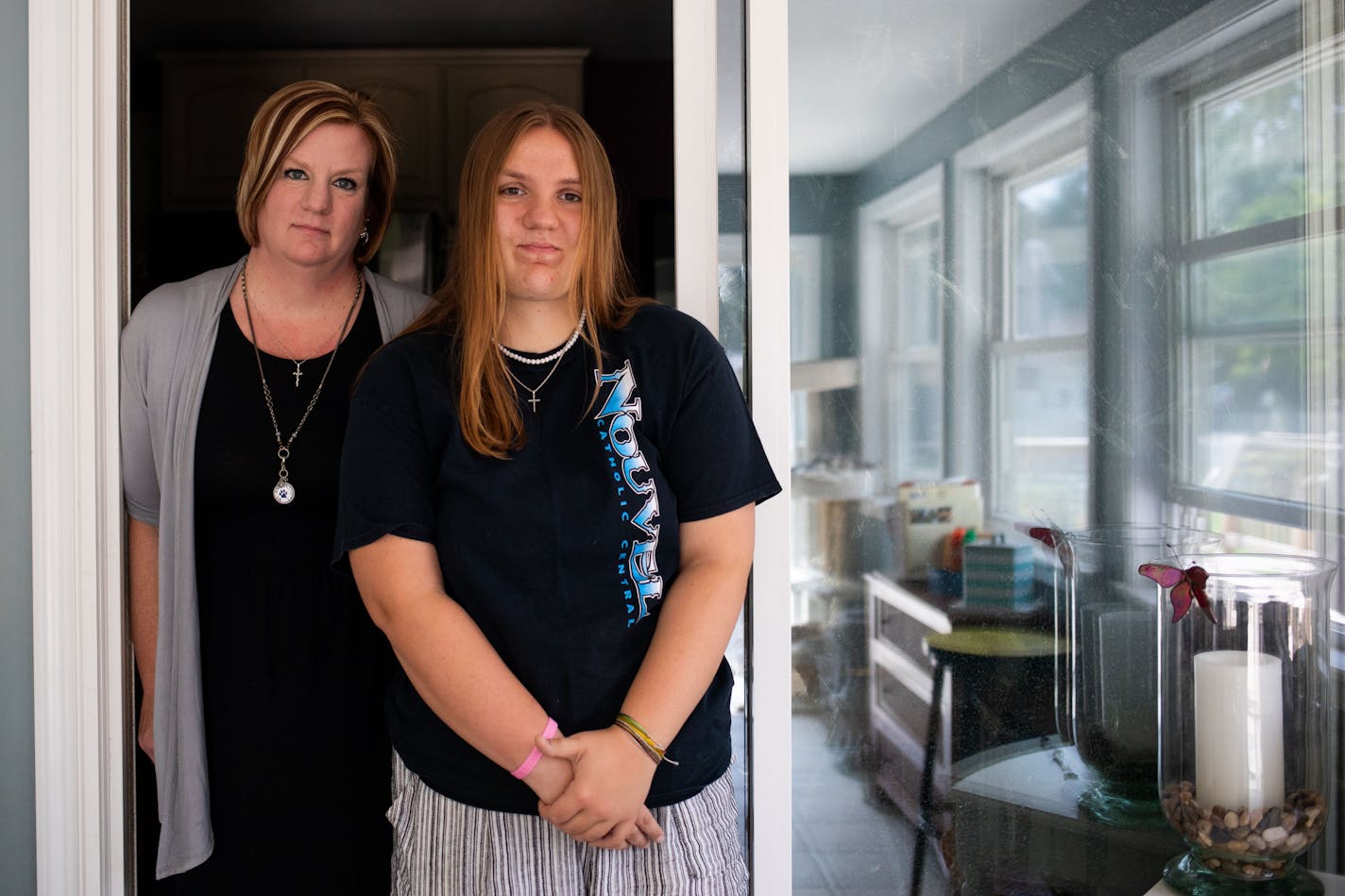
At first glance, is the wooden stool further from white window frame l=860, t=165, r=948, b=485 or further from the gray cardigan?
Answer: the gray cardigan

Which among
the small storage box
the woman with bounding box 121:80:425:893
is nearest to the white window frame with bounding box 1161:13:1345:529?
the small storage box

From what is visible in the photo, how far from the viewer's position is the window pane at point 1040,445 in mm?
1496

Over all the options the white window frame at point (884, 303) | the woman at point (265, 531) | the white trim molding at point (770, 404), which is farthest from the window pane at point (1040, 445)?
the woman at point (265, 531)

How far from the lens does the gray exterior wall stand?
1474 mm

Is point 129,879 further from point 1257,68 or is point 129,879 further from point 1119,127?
point 1257,68

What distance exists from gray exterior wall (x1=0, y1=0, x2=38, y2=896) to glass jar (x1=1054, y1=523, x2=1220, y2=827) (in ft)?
4.89

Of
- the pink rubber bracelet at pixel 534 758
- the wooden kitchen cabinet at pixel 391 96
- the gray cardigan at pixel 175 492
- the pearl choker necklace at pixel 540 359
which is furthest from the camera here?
the wooden kitchen cabinet at pixel 391 96

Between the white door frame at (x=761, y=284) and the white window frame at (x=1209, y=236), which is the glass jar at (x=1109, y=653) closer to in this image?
the white window frame at (x=1209, y=236)

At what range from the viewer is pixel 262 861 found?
4.96ft

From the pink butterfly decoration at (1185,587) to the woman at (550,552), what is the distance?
1.95ft

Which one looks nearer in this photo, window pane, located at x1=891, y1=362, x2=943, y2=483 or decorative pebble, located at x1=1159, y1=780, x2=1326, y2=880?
decorative pebble, located at x1=1159, y1=780, x2=1326, y2=880

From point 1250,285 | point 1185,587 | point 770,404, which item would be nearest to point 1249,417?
point 1250,285

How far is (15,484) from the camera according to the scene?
1487 mm

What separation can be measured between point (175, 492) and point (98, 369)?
230 millimetres
